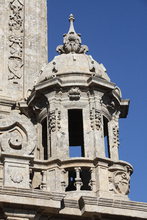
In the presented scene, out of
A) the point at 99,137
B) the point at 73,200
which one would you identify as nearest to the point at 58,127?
the point at 99,137

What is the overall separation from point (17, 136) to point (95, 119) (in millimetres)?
2502

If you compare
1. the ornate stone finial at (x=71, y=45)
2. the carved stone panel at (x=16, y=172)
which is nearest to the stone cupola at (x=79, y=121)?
the ornate stone finial at (x=71, y=45)

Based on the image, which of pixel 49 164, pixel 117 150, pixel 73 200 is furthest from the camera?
pixel 117 150

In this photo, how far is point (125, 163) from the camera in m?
20.0

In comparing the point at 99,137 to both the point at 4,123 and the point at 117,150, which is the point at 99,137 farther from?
the point at 4,123

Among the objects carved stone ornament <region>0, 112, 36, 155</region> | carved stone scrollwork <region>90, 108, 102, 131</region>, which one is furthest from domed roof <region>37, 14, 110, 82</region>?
carved stone ornament <region>0, 112, 36, 155</region>

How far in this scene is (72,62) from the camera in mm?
21250

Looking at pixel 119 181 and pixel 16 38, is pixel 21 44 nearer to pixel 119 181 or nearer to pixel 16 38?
pixel 16 38

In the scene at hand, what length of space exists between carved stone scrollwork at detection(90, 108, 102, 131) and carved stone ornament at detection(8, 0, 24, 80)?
3.65 metres

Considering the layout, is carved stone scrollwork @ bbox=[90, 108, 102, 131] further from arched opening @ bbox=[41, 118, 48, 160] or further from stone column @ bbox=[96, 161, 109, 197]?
arched opening @ bbox=[41, 118, 48, 160]

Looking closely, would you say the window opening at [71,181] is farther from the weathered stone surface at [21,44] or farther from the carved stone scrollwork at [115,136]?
the weathered stone surface at [21,44]

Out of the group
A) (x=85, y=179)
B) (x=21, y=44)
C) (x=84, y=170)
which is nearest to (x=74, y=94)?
(x=84, y=170)

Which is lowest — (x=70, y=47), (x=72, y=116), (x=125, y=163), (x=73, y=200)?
(x=73, y=200)

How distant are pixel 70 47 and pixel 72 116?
205 centimetres
